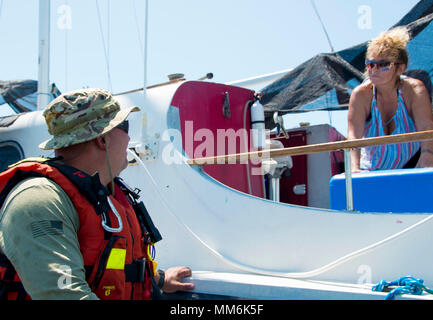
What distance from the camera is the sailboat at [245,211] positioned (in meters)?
2.22

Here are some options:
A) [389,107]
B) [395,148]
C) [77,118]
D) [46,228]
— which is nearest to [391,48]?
[389,107]

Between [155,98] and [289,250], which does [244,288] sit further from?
[155,98]

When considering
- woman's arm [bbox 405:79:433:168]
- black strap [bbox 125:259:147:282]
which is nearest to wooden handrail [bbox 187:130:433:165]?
woman's arm [bbox 405:79:433:168]

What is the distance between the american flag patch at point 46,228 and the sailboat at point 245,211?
1278 millimetres

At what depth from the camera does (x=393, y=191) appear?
2393 mm

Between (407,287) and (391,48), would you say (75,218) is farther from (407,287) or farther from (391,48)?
(391,48)

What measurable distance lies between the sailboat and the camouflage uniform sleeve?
1.24m

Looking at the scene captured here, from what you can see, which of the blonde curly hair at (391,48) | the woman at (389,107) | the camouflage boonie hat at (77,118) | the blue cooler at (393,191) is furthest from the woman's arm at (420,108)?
the camouflage boonie hat at (77,118)

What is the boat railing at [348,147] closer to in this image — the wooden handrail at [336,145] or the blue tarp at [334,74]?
the wooden handrail at [336,145]

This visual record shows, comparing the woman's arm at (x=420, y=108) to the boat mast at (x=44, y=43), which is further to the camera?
the boat mast at (x=44, y=43)

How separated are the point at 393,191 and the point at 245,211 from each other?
0.93 m

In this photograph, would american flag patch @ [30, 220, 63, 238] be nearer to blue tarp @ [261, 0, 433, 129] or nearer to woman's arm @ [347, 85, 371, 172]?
woman's arm @ [347, 85, 371, 172]
